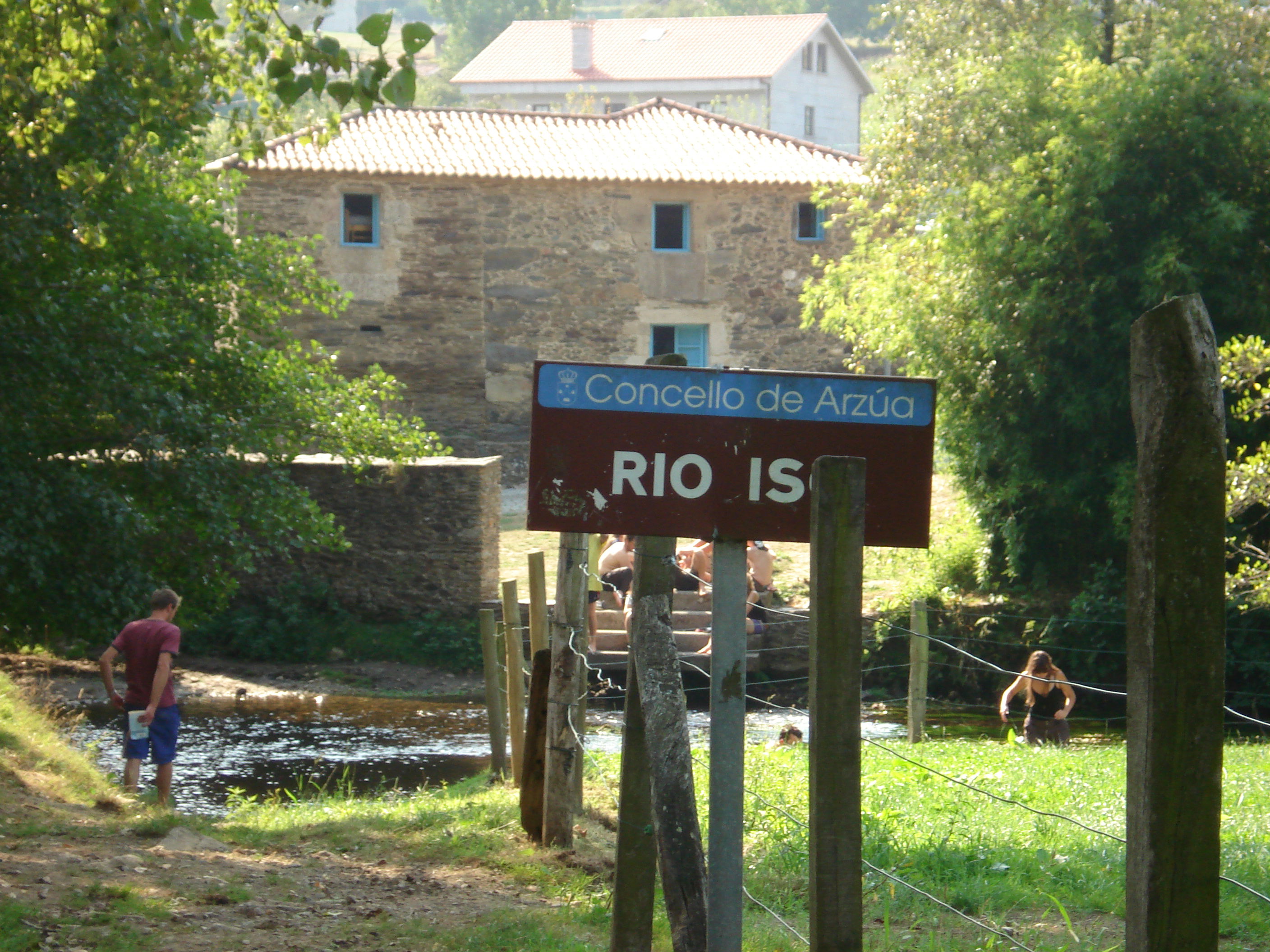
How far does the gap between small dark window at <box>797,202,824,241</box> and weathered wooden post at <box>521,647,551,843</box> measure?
69.0 feet

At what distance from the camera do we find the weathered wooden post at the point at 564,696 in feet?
18.1

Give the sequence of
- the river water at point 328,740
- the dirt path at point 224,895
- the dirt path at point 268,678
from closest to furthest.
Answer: the dirt path at point 224,895 → the river water at point 328,740 → the dirt path at point 268,678

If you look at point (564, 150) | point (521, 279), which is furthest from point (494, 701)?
point (564, 150)

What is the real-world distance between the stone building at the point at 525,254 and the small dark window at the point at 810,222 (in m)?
0.04

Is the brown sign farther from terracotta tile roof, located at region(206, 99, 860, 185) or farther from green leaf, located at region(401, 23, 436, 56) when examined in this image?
terracotta tile roof, located at region(206, 99, 860, 185)

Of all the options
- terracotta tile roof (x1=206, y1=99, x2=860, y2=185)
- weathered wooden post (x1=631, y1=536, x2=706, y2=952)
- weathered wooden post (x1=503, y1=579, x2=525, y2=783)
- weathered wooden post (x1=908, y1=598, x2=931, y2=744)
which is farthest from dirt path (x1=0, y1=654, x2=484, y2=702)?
weathered wooden post (x1=631, y1=536, x2=706, y2=952)

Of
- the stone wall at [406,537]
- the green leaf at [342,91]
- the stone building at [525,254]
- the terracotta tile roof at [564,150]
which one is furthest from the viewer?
the stone building at [525,254]

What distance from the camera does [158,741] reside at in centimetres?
849

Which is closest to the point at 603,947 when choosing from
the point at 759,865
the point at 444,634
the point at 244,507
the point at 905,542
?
the point at 759,865

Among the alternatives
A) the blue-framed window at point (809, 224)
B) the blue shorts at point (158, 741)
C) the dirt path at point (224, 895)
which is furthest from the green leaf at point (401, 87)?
the blue-framed window at point (809, 224)

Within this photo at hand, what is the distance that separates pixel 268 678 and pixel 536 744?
10.3m

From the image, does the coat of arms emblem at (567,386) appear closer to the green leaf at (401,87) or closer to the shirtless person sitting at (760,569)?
the green leaf at (401,87)

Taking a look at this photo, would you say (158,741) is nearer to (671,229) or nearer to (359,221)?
(359,221)

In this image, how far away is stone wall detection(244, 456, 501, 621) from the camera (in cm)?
1611
